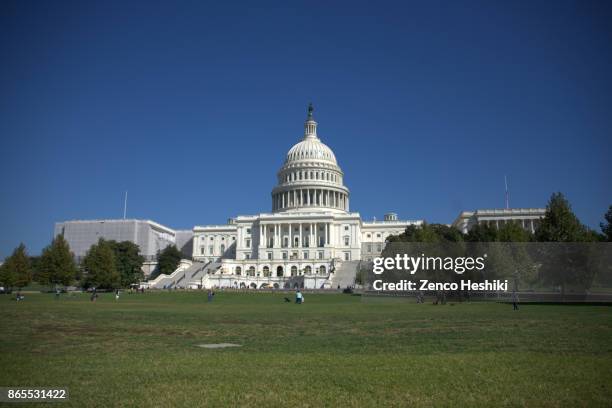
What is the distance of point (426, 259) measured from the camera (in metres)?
52.6

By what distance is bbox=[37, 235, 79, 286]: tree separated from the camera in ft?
272

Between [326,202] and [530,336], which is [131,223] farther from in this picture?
[530,336]

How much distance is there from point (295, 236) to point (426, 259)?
9106 cm

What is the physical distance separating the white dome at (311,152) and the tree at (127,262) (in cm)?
6663

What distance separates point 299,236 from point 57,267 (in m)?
70.1

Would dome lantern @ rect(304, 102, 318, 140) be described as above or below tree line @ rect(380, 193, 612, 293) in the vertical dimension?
above

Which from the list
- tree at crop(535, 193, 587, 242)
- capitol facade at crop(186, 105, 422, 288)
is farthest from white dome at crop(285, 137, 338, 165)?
tree at crop(535, 193, 587, 242)

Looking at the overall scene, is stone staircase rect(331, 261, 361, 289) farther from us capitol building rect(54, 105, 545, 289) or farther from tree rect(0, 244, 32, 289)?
tree rect(0, 244, 32, 289)

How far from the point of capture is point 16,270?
78000 millimetres

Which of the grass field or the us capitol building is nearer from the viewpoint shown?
the grass field

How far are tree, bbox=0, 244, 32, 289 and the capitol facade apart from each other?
3713cm

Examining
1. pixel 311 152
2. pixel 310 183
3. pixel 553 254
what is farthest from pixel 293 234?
pixel 553 254

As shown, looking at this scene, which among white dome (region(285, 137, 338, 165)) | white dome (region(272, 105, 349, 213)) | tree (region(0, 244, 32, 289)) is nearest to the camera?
tree (region(0, 244, 32, 289))

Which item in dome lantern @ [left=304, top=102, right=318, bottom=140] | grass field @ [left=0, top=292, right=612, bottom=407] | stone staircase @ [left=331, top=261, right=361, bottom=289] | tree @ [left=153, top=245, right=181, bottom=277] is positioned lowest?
grass field @ [left=0, top=292, right=612, bottom=407]
